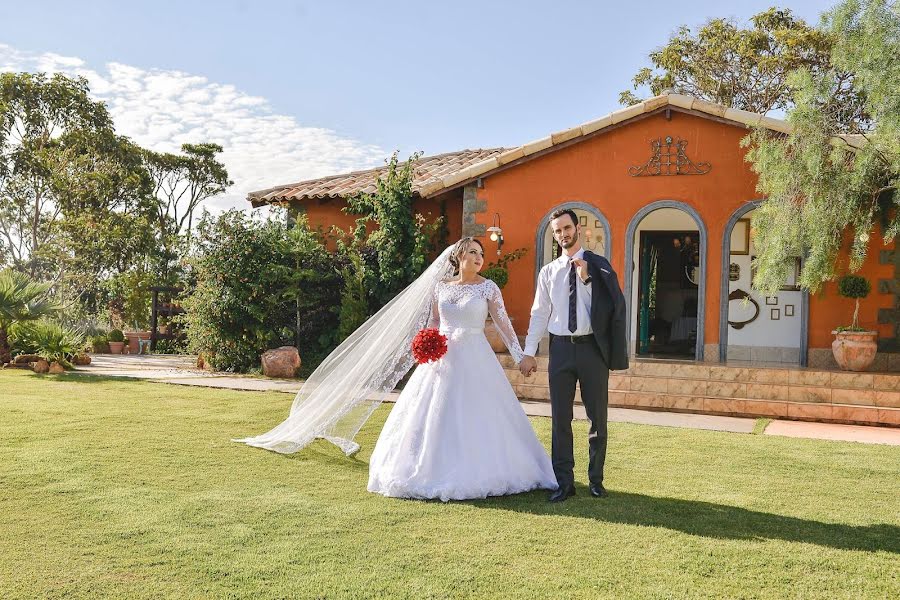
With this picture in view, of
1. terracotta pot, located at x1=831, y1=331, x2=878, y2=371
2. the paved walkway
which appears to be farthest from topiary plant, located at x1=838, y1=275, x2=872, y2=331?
the paved walkway

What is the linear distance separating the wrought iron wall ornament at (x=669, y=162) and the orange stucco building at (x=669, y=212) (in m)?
0.02

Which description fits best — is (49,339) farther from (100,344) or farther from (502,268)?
(502,268)

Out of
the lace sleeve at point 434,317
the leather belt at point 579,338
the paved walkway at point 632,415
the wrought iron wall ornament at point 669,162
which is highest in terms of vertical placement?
the wrought iron wall ornament at point 669,162

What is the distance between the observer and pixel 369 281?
13.6 meters

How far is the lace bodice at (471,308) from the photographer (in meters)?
5.89

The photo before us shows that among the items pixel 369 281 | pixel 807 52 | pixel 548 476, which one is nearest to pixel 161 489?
pixel 548 476

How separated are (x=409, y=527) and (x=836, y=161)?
26.5 feet

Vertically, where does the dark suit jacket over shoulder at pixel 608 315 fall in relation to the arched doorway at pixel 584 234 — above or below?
below

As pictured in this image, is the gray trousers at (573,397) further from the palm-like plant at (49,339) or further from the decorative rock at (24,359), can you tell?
the decorative rock at (24,359)

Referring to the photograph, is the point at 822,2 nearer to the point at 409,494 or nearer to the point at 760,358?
the point at 760,358

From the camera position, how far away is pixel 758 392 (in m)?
10.4

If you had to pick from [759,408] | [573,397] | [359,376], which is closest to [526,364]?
[573,397]

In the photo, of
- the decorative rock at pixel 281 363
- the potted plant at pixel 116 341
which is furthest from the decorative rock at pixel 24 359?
the potted plant at pixel 116 341

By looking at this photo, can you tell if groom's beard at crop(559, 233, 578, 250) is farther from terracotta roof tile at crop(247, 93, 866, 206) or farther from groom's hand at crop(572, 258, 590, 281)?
terracotta roof tile at crop(247, 93, 866, 206)
